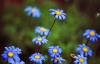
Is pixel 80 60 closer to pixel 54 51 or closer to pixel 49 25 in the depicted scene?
pixel 54 51

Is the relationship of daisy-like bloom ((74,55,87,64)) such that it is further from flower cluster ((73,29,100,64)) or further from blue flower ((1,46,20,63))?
blue flower ((1,46,20,63))

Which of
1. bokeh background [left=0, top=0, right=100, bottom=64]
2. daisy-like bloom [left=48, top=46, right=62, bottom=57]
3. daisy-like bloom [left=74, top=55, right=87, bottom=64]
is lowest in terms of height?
daisy-like bloom [left=74, top=55, right=87, bottom=64]

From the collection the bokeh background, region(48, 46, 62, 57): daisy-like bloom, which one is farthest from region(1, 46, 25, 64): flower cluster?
the bokeh background

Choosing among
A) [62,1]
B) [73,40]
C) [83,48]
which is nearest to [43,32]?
[83,48]

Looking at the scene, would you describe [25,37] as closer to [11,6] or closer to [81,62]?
[11,6]

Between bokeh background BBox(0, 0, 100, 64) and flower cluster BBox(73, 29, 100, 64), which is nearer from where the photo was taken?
flower cluster BBox(73, 29, 100, 64)

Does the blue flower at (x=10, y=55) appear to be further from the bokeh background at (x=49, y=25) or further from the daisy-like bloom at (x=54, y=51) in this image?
the bokeh background at (x=49, y=25)

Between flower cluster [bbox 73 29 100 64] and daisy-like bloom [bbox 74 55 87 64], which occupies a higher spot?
flower cluster [bbox 73 29 100 64]

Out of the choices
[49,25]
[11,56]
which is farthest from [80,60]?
[49,25]

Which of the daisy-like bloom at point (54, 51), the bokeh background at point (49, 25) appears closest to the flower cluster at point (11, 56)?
the daisy-like bloom at point (54, 51)
